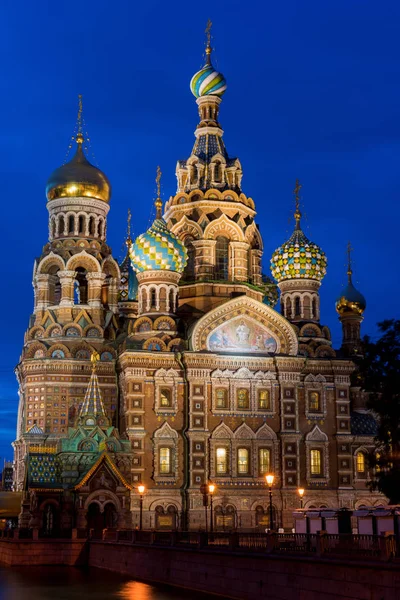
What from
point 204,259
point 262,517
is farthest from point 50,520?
point 204,259

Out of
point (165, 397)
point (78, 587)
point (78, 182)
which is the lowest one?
point (78, 587)

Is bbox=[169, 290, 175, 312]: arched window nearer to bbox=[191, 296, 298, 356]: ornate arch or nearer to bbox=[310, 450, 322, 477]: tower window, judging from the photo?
bbox=[191, 296, 298, 356]: ornate arch

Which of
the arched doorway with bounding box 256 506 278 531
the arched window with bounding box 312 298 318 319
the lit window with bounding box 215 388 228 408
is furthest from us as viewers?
the arched window with bounding box 312 298 318 319

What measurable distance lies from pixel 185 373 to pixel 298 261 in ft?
31.1

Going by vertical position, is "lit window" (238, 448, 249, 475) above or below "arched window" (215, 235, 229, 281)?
below

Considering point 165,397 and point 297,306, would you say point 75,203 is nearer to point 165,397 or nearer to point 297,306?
point 165,397

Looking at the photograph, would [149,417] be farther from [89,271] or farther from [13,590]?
[13,590]

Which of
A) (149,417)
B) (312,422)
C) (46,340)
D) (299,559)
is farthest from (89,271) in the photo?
(299,559)

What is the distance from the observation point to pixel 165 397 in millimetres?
47188

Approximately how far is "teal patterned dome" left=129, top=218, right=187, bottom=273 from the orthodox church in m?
0.08

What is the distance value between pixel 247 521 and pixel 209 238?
15.1 m

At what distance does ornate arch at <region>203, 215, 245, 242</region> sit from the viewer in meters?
52.5

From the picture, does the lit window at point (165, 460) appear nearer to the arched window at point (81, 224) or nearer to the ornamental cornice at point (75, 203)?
the arched window at point (81, 224)

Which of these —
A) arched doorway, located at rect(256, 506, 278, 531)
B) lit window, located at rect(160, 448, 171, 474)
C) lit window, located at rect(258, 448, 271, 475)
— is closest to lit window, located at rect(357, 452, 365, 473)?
lit window, located at rect(258, 448, 271, 475)
